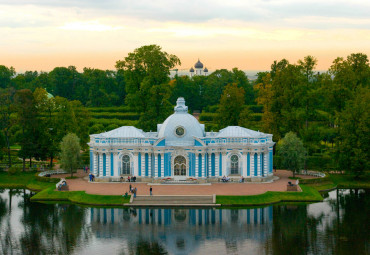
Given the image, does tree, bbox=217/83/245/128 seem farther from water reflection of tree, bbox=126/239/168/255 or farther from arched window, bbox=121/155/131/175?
water reflection of tree, bbox=126/239/168/255

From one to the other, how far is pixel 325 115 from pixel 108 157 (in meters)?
29.7

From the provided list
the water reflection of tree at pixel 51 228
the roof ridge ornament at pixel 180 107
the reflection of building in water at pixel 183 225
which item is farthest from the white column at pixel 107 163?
the reflection of building in water at pixel 183 225

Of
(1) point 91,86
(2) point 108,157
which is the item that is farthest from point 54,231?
(1) point 91,86

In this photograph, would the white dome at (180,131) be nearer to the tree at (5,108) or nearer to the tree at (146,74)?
the tree at (146,74)

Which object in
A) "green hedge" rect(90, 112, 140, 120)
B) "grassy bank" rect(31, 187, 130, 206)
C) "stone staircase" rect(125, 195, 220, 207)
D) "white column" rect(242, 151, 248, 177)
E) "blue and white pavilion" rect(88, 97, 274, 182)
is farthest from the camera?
"green hedge" rect(90, 112, 140, 120)

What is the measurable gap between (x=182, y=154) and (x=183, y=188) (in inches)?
192

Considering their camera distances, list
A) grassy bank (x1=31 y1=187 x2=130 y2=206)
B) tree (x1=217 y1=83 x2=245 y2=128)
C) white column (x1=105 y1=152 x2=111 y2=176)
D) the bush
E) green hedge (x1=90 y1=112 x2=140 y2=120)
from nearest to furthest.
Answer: grassy bank (x1=31 y1=187 x2=130 y2=206) → white column (x1=105 y1=152 x2=111 y2=176) → the bush → tree (x1=217 y1=83 x2=245 y2=128) → green hedge (x1=90 y1=112 x2=140 y2=120)

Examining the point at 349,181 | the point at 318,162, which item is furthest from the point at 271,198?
the point at 318,162

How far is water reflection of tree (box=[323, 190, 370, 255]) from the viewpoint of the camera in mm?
41281

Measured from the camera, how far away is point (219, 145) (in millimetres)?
65750

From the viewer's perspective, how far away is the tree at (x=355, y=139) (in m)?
65.8

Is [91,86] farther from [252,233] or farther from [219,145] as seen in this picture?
[252,233]

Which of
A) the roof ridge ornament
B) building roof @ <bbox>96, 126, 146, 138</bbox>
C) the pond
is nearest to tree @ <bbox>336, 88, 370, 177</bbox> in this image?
the pond

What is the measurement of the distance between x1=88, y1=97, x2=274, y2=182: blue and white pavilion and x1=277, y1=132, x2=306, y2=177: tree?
1.99m
